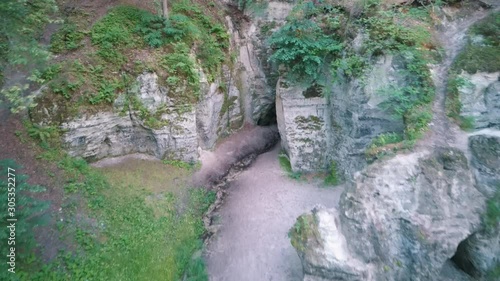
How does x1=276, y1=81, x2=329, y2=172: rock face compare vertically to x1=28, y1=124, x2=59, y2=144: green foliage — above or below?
below

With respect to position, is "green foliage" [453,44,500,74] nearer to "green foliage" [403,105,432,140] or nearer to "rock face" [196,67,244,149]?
"green foliage" [403,105,432,140]

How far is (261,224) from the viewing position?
1077 cm

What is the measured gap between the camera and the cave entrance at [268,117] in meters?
16.4

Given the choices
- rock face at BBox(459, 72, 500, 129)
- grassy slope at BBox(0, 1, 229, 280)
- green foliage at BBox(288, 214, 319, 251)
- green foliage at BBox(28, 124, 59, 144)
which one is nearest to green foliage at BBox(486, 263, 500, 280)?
green foliage at BBox(288, 214, 319, 251)

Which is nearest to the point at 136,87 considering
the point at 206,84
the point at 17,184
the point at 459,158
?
the point at 206,84

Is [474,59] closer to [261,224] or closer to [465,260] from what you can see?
[465,260]

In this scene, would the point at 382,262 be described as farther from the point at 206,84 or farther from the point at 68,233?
the point at 206,84

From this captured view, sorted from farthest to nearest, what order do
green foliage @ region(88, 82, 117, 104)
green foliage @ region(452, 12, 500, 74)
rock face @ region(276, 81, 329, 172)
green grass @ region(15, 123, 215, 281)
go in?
rock face @ region(276, 81, 329, 172), green foliage @ region(88, 82, 117, 104), green foliage @ region(452, 12, 500, 74), green grass @ region(15, 123, 215, 281)

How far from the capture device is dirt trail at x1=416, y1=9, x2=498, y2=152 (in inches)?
313

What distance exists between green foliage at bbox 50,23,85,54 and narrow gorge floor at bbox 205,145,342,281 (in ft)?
27.4

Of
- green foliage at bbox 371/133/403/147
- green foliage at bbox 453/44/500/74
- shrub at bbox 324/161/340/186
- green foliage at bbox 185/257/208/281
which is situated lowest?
green foliage at bbox 185/257/208/281

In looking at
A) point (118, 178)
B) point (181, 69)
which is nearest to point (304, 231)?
point (118, 178)

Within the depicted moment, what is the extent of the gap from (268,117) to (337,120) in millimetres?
5315

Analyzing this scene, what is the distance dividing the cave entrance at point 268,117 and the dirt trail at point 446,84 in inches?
329
